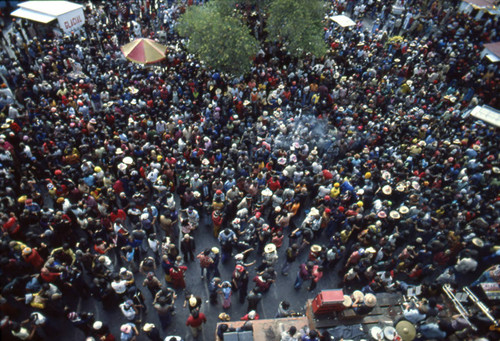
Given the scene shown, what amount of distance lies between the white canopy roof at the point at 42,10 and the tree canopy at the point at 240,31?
6828 mm

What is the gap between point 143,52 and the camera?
13680 millimetres

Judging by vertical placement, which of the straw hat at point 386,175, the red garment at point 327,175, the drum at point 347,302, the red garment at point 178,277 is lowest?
the red garment at point 178,277

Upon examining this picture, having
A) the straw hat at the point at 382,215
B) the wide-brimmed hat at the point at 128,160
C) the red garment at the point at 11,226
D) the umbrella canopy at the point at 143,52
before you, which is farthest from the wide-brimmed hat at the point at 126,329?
the umbrella canopy at the point at 143,52

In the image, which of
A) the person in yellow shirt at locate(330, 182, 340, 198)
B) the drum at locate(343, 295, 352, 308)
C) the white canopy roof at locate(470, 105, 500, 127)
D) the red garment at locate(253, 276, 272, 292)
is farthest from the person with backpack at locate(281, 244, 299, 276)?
the white canopy roof at locate(470, 105, 500, 127)

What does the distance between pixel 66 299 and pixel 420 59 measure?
20.1 meters

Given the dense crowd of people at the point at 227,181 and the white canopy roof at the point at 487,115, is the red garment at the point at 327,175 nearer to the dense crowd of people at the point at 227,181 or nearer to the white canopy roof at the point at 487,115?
the dense crowd of people at the point at 227,181

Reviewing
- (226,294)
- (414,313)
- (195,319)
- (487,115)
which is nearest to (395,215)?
(414,313)

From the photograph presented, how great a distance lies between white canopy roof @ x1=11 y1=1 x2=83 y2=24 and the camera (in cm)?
1650

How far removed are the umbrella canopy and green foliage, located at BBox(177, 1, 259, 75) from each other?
189cm

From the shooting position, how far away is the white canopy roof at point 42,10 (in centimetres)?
1650

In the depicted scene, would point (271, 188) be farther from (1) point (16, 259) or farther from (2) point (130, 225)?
(1) point (16, 259)

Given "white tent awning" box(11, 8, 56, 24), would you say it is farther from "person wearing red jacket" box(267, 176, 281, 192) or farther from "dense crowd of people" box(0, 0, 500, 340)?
"person wearing red jacket" box(267, 176, 281, 192)

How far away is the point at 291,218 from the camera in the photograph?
976cm

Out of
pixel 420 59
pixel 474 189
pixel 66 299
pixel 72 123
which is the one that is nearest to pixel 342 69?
pixel 420 59
